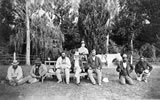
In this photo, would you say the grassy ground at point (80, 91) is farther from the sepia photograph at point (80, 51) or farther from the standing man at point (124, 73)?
the standing man at point (124, 73)

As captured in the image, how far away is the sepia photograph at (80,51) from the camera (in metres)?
7.43

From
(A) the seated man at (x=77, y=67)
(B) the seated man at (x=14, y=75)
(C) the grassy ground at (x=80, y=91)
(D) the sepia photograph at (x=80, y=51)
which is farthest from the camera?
(A) the seated man at (x=77, y=67)

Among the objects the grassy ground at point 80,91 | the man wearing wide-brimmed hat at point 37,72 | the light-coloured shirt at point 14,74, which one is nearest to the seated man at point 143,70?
the grassy ground at point 80,91

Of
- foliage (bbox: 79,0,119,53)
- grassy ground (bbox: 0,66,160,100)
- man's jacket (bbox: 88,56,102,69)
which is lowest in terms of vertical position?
grassy ground (bbox: 0,66,160,100)

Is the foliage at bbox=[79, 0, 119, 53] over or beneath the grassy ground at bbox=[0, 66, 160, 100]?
over

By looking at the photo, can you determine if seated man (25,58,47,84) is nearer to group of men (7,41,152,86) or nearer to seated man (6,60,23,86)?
group of men (7,41,152,86)

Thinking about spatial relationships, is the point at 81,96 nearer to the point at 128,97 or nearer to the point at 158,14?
the point at 128,97

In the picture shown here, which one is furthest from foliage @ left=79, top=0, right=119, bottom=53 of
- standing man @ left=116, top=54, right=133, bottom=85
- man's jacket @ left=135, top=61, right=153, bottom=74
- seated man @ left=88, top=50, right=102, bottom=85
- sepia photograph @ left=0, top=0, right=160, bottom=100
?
standing man @ left=116, top=54, right=133, bottom=85

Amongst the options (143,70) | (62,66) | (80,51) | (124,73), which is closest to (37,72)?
(62,66)

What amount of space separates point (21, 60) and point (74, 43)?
7.83m

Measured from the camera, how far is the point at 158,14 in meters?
22.5

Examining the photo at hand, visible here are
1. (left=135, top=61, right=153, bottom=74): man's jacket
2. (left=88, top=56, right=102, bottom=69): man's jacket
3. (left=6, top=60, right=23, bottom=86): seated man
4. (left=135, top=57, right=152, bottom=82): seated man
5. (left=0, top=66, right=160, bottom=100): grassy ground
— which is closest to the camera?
(left=0, top=66, right=160, bottom=100): grassy ground

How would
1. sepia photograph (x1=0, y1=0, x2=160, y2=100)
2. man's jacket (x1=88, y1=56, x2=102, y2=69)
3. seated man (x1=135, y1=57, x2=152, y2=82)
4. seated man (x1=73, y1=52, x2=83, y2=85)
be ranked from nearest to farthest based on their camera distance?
sepia photograph (x1=0, y1=0, x2=160, y2=100)
seated man (x1=73, y1=52, x2=83, y2=85)
man's jacket (x1=88, y1=56, x2=102, y2=69)
seated man (x1=135, y1=57, x2=152, y2=82)

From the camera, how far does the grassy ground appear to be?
668 centimetres
